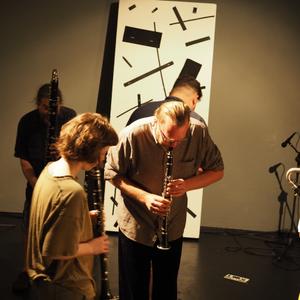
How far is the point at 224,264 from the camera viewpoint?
13.5 ft

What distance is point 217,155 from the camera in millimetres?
2512

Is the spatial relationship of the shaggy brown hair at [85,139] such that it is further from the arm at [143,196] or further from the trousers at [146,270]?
the trousers at [146,270]

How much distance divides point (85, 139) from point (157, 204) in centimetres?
63

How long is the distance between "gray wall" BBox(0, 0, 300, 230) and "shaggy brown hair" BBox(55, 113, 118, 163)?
3.23 meters

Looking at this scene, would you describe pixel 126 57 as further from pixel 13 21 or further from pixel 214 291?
pixel 214 291

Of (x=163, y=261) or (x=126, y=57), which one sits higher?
(x=126, y=57)

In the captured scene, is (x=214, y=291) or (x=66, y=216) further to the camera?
(x=214, y=291)

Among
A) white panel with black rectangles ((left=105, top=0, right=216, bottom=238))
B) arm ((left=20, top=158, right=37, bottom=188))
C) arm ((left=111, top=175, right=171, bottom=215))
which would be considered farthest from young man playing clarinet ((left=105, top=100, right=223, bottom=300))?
white panel with black rectangles ((left=105, top=0, right=216, bottom=238))

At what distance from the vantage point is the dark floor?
3498mm

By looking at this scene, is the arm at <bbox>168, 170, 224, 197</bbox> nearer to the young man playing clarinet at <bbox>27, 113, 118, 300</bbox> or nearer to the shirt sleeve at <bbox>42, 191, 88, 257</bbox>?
the young man playing clarinet at <bbox>27, 113, 118, 300</bbox>

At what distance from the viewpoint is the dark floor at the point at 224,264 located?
3.50 metres

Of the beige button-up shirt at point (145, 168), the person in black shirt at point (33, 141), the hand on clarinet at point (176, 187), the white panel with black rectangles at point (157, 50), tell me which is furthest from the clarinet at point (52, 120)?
the white panel with black rectangles at point (157, 50)

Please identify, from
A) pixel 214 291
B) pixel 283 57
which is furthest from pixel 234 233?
pixel 283 57

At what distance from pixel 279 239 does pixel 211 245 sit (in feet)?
2.79
